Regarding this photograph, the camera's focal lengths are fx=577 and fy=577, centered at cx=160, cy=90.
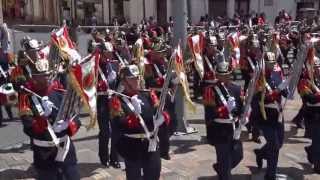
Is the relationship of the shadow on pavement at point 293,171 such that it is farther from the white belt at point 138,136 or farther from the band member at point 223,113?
the white belt at point 138,136

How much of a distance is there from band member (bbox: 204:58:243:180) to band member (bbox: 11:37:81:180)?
1934mm

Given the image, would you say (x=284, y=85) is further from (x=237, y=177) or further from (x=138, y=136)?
(x=138, y=136)

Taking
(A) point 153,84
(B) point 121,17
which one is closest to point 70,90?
(A) point 153,84

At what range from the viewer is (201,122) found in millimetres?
12242

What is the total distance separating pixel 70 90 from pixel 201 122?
6493 mm

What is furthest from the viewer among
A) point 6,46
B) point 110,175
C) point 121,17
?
point 121,17

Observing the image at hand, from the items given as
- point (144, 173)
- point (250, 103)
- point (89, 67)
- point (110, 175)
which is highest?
point (89, 67)

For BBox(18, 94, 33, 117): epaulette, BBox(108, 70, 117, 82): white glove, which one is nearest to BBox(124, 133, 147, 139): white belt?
BBox(18, 94, 33, 117): epaulette

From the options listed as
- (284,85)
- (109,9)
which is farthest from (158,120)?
(109,9)

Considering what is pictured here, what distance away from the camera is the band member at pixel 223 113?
742 cm

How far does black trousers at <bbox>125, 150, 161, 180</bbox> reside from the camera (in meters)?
6.56

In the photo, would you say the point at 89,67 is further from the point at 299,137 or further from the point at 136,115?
the point at 299,137

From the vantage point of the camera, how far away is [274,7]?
123 ft

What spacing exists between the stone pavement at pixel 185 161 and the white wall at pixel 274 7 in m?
26.9
